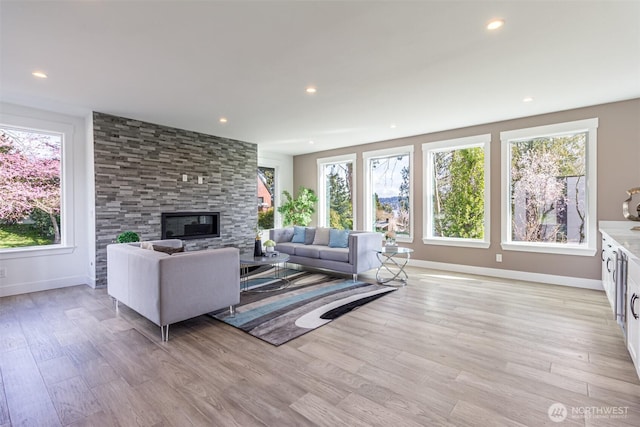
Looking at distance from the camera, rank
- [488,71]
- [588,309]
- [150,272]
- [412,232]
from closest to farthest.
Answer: [150,272] < [488,71] < [588,309] < [412,232]

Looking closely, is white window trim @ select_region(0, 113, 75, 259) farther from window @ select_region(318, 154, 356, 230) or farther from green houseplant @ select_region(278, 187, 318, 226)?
window @ select_region(318, 154, 356, 230)

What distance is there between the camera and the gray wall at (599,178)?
3977mm

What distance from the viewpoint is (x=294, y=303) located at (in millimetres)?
3590

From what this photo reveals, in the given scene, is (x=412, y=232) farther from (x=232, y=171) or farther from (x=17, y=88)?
(x=17, y=88)

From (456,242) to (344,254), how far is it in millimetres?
2188

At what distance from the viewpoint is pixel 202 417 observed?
1.71 metres

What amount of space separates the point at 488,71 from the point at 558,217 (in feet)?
9.46

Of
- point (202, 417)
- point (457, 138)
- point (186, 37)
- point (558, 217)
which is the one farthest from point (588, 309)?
point (186, 37)

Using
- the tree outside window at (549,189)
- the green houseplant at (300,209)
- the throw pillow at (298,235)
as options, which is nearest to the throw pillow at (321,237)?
the throw pillow at (298,235)

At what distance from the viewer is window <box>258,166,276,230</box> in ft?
24.3

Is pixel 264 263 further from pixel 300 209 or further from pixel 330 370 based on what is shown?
pixel 300 209

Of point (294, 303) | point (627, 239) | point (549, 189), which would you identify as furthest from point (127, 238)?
Result: point (549, 189)

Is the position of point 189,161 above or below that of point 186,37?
below

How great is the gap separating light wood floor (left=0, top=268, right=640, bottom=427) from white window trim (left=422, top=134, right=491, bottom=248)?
1.91m
